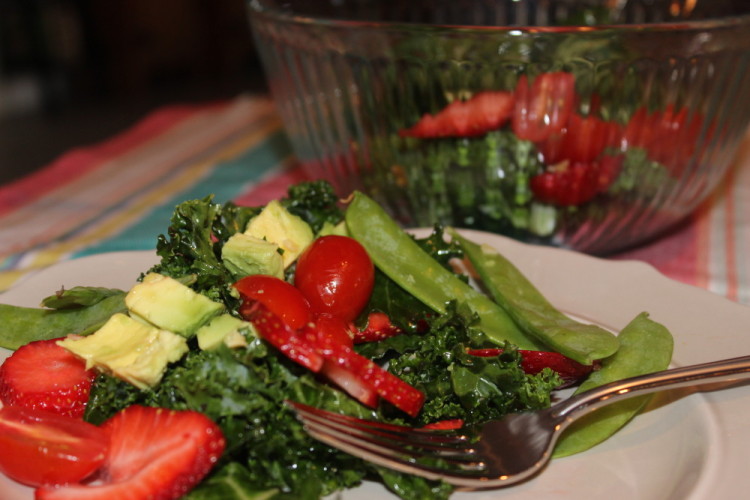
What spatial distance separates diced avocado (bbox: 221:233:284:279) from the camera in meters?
1.39

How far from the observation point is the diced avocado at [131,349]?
1187 millimetres

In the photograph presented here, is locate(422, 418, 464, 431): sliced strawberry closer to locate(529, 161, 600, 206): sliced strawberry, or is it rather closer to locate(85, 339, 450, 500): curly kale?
locate(85, 339, 450, 500): curly kale

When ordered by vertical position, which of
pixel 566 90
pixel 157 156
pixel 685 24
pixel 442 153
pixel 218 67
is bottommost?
pixel 218 67

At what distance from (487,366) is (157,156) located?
6.51 feet

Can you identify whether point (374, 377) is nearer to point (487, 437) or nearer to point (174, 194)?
point (487, 437)

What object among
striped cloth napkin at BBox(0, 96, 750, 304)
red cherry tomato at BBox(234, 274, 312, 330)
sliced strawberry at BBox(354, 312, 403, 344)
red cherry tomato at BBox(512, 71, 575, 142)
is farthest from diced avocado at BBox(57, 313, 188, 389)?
red cherry tomato at BBox(512, 71, 575, 142)

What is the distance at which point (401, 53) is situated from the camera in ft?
5.64

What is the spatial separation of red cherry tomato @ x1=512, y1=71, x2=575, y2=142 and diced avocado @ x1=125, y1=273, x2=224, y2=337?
0.84m

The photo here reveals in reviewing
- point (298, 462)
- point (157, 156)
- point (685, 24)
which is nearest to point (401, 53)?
point (685, 24)

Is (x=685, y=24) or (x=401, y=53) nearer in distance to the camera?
(x=685, y=24)

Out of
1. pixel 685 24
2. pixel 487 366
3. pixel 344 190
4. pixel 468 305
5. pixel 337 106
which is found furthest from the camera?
pixel 344 190

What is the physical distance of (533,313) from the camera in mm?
1474

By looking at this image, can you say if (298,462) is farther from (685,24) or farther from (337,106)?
(685,24)

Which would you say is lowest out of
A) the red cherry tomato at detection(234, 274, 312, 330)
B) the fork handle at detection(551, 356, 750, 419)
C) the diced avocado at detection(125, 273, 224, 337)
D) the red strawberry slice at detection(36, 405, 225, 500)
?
Result: the fork handle at detection(551, 356, 750, 419)
